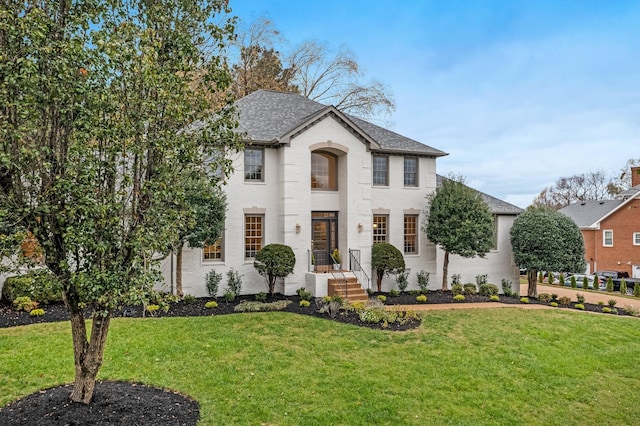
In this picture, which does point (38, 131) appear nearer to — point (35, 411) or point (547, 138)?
point (35, 411)

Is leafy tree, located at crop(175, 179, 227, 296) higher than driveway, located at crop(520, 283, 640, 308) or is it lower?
higher

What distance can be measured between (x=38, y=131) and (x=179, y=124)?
1.72 metres

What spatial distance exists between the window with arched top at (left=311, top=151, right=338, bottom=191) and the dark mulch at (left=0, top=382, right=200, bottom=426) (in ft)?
40.5

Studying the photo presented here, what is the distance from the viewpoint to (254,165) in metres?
17.0

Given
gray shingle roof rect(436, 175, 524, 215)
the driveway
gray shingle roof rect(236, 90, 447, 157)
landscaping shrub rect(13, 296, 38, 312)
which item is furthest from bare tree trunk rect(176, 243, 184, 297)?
the driveway

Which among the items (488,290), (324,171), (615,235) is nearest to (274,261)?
(324,171)

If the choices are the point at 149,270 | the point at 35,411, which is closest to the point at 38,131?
the point at 149,270

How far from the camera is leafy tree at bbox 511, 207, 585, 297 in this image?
62.8 feet

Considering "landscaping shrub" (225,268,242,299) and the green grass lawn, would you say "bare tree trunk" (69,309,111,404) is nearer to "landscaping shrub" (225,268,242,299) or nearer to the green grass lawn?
the green grass lawn

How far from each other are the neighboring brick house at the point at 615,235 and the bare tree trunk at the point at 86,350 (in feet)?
126

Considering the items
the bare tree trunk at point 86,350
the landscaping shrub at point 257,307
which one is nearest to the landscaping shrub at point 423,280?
the landscaping shrub at point 257,307

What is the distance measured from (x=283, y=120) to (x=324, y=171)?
2909 millimetres

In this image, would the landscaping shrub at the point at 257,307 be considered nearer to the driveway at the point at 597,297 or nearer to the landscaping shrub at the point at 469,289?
the landscaping shrub at the point at 469,289

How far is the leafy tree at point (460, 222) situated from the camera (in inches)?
713
